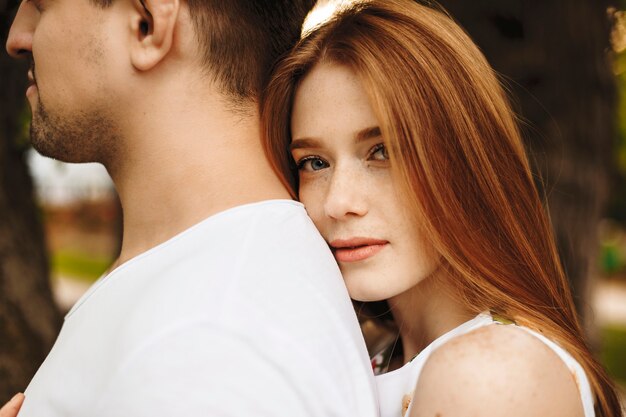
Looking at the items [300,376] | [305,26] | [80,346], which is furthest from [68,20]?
[300,376]

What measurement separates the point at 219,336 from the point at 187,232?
360mm

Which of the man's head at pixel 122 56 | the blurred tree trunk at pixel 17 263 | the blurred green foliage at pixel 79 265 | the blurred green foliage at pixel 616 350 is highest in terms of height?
the man's head at pixel 122 56

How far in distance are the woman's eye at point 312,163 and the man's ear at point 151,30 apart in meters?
0.49

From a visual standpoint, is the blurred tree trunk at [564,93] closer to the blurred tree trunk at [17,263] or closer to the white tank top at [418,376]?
the white tank top at [418,376]

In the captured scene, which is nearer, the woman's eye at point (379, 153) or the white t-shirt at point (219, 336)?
the white t-shirt at point (219, 336)

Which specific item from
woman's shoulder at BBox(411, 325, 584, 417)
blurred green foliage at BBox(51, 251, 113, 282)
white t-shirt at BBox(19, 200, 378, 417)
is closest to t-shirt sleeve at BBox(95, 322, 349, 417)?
white t-shirt at BBox(19, 200, 378, 417)

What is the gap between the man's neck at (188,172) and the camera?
1.81 metres

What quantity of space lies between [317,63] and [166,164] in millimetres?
506

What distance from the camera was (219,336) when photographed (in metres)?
1.41

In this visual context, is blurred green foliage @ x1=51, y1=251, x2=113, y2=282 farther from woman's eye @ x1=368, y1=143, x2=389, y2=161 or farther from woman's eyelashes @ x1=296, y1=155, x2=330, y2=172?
woman's eye @ x1=368, y1=143, x2=389, y2=161

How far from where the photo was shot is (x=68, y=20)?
1.93m

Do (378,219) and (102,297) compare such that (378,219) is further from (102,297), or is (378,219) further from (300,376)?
(102,297)

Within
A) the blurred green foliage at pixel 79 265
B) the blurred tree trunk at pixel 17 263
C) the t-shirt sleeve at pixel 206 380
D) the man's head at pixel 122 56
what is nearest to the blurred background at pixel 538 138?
the blurred tree trunk at pixel 17 263

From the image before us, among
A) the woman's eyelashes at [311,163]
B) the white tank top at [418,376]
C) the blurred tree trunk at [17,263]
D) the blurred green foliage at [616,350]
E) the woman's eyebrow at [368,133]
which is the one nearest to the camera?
the white tank top at [418,376]
